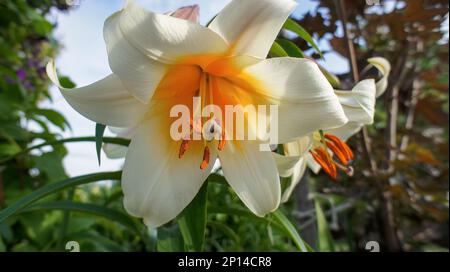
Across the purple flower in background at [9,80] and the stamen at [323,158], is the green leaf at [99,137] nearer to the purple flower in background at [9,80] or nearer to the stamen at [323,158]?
the stamen at [323,158]

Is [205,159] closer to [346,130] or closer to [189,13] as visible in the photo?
[189,13]

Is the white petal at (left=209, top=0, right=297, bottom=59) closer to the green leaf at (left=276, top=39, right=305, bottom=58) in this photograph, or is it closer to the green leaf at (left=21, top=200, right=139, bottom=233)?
the green leaf at (left=276, top=39, right=305, bottom=58)

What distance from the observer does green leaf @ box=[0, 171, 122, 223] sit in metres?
0.56

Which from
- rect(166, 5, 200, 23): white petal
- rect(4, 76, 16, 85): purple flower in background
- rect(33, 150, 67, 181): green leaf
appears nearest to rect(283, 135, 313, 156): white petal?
→ rect(166, 5, 200, 23): white petal

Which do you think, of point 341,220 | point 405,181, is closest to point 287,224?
point 405,181

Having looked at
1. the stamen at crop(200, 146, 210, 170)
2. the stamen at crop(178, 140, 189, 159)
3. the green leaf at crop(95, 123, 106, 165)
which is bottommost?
the stamen at crop(200, 146, 210, 170)

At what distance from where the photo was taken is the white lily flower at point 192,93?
1.50 feet

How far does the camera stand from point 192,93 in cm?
57

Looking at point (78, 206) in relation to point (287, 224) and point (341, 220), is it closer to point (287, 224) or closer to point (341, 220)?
point (287, 224)

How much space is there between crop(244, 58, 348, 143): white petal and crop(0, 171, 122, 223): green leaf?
26 cm

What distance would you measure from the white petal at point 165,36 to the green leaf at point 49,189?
0.77 feet

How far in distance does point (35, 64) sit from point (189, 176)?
4.66ft

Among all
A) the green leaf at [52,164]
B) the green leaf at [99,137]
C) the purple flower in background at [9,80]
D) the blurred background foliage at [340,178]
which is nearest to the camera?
the green leaf at [99,137]

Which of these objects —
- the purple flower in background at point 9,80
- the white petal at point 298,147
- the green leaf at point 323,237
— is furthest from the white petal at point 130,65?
the purple flower in background at point 9,80
